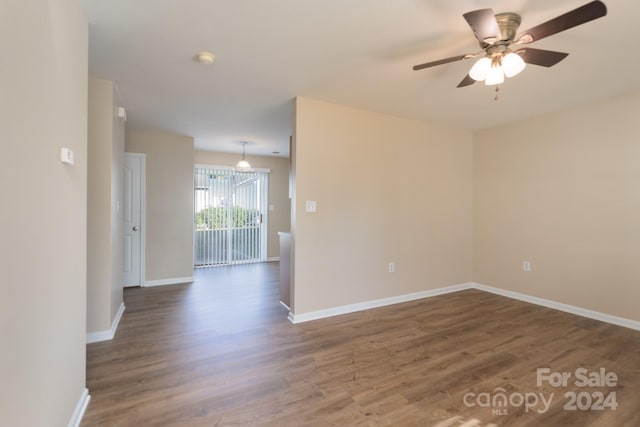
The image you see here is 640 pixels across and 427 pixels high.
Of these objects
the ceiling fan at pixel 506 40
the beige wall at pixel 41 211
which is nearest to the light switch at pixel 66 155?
the beige wall at pixel 41 211

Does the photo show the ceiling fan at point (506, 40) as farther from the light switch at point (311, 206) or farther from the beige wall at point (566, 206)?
the beige wall at point (566, 206)

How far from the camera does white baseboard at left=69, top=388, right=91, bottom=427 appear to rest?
160 centimetres

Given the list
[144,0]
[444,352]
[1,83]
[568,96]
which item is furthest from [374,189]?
[1,83]

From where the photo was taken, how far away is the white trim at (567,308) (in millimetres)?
2998

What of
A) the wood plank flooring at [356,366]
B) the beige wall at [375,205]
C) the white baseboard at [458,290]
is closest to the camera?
the wood plank flooring at [356,366]

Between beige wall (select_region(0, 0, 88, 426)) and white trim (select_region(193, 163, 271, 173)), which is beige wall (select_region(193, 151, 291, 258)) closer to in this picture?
white trim (select_region(193, 163, 271, 173))

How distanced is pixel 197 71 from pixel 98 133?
1.10 meters

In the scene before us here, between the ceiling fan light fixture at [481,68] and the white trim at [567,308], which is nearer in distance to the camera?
the ceiling fan light fixture at [481,68]

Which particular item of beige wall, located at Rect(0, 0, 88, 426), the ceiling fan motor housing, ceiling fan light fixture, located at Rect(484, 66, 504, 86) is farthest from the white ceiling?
beige wall, located at Rect(0, 0, 88, 426)

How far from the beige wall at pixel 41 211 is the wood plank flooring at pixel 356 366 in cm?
59

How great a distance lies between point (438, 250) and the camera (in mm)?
4145

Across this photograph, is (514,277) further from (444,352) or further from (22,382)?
(22,382)

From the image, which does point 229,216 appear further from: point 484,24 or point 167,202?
point 484,24

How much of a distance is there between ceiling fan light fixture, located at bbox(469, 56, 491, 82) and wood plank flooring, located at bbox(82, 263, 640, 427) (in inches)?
84.0
